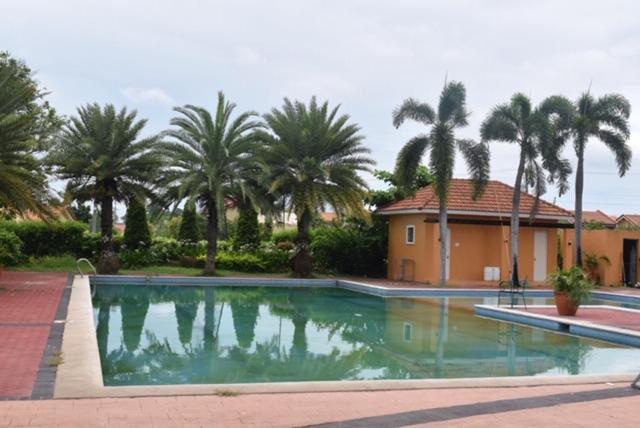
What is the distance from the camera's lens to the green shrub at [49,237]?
91.9 feet

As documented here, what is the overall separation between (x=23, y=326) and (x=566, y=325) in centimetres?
1074

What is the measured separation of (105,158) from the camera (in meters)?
24.2

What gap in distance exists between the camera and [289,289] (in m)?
24.3

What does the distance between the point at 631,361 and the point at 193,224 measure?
84.1ft

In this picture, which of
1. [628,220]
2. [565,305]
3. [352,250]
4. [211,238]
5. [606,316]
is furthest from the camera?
[628,220]

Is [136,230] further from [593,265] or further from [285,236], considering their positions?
[593,265]

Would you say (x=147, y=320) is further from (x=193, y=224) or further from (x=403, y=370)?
(x=193, y=224)

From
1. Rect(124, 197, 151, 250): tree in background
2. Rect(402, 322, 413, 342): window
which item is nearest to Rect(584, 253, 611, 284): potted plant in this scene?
Rect(402, 322, 413, 342): window

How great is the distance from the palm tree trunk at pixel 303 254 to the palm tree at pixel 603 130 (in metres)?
11.2

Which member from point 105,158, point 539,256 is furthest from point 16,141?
point 539,256

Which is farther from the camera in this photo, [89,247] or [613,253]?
[613,253]

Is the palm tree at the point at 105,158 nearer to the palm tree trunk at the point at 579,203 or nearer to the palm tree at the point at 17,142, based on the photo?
the palm tree at the point at 17,142

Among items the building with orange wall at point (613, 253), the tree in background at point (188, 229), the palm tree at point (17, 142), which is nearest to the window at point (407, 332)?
the palm tree at point (17, 142)

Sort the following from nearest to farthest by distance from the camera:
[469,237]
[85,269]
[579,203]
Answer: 1. [85,269]
2. [469,237]
3. [579,203]
